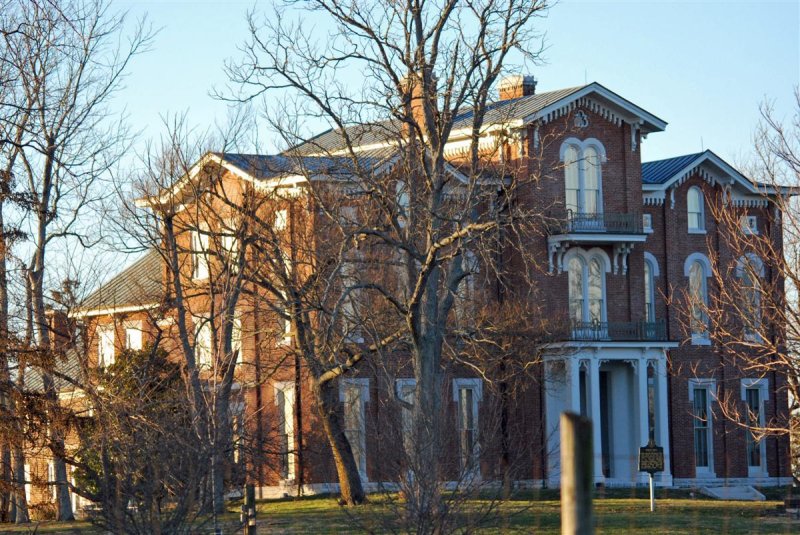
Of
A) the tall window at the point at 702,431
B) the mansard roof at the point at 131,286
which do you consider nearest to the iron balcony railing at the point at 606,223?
the tall window at the point at 702,431

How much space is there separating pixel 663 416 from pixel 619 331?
2.97 metres

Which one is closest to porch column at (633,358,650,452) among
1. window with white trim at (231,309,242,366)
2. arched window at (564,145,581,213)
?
arched window at (564,145,581,213)

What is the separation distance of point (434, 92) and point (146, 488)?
11.6 metres

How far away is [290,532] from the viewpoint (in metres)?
22.5

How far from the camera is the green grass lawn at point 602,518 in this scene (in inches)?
874

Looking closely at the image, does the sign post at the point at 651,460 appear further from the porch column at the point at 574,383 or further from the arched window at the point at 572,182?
the arched window at the point at 572,182

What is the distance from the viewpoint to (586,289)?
38.9 metres

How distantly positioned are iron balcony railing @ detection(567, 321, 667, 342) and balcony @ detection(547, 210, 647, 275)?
5.91 ft

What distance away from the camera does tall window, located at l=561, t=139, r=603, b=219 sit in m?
38.2

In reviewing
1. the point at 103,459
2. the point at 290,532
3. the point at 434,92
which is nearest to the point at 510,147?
the point at 434,92

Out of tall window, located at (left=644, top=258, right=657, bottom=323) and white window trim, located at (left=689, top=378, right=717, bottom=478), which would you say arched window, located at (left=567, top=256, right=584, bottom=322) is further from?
white window trim, located at (left=689, top=378, right=717, bottom=478)

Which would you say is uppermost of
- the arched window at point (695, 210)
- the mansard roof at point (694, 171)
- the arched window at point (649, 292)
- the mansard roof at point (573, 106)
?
the mansard roof at point (573, 106)

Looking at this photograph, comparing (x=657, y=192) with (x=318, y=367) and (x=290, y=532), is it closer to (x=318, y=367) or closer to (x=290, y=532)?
(x=318, y=367)

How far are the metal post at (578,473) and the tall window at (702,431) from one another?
127 feet
